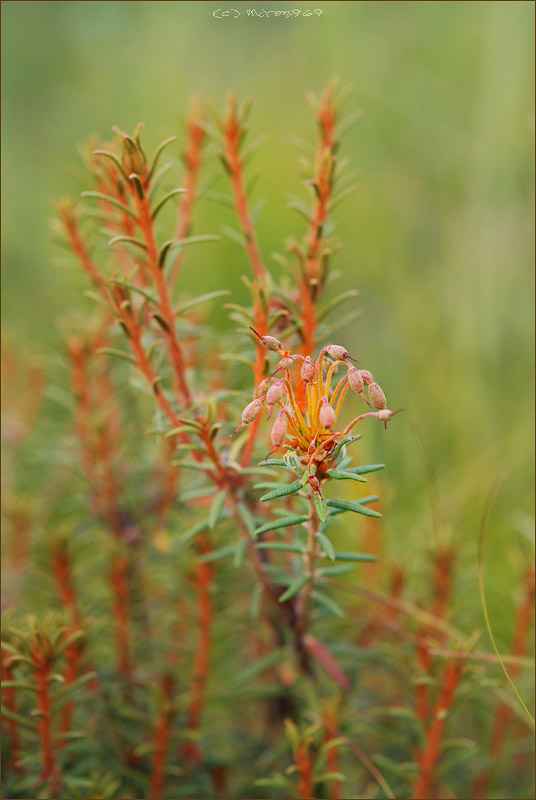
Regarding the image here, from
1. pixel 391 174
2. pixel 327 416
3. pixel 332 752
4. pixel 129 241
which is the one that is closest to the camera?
pixel 327 416

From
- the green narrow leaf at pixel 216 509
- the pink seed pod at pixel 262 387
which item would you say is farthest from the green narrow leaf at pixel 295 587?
the pink seed pod at pixel 262 387

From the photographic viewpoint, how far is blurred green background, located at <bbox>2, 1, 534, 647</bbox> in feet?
6.02

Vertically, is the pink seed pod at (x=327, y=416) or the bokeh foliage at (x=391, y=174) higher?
the bokeh foliage at (x=391, y=174)

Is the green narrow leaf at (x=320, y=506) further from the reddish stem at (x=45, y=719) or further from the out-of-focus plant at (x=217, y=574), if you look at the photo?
the reddish stem at (x=45, y=719)

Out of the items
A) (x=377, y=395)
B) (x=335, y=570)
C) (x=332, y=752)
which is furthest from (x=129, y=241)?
(x=332, y=752)

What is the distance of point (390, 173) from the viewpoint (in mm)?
2416

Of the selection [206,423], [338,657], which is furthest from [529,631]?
[206,423]

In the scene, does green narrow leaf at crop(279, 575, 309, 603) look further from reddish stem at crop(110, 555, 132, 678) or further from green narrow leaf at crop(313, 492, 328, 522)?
reddish stem at crop(110, 555, 132, 678)

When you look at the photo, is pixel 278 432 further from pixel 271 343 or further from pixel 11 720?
pixel 11 720

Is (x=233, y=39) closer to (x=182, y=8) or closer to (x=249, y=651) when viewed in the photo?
(x=182, y=8)

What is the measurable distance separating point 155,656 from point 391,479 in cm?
74

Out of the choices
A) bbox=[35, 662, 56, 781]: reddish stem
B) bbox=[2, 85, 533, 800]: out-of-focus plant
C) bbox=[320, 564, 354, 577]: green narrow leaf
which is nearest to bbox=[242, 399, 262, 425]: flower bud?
bbox=[2, 85, 533, 800]: out-of-focus plant

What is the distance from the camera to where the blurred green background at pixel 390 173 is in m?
1.83

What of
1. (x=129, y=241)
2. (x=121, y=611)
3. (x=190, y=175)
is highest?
(x=190, y=175)
